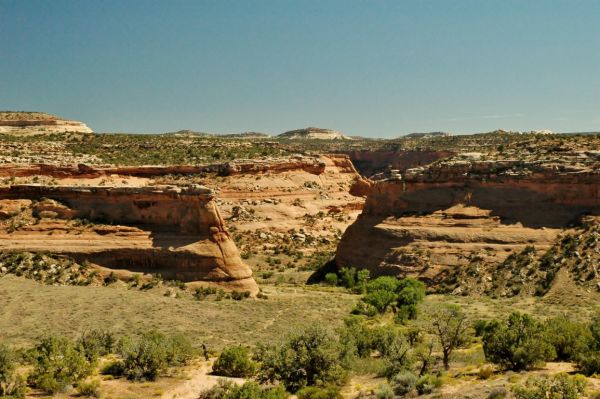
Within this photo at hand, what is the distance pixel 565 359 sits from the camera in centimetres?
2091

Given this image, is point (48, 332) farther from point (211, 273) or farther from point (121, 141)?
point (121, 141)

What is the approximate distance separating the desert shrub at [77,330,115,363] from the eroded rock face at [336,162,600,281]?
19.3 m

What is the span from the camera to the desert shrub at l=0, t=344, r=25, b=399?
17.4m

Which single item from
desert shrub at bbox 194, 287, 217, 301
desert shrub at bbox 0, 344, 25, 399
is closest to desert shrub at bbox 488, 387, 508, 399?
desert shrub at bbox 0, 344, 25, 399

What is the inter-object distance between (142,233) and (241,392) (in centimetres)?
1720

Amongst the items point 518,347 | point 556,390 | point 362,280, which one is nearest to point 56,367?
point 556,390

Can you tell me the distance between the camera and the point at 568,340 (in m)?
20.9

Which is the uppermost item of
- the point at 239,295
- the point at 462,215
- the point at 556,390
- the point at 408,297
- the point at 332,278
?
the point at 462,215

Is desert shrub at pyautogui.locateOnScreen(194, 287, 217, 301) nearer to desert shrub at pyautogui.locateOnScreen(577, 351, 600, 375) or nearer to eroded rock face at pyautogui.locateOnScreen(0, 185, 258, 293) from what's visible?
eroded rock face at pyautogui.locateOnScreen(0, 185, 258, 293)

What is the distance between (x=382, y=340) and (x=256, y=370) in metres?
5.48

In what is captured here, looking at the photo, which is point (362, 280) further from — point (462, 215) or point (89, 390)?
point (89, 390)

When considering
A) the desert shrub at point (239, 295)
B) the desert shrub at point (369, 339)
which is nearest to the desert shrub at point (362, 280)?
the desert shrub at point (239, 295)

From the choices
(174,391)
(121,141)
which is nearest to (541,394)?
(174,391)

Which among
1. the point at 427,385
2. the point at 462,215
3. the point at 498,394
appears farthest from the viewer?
the point at 462,215
